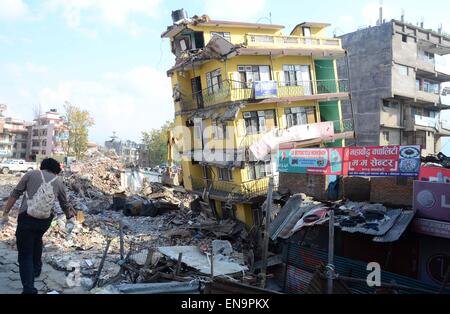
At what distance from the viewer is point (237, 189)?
24.1 m

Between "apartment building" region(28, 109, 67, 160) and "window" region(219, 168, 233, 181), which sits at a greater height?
"apartment building" region(28, 109, 67, 160)

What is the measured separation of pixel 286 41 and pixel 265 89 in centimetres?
422

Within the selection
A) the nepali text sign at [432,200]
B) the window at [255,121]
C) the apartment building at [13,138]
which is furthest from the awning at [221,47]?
the apartment building at [13,138]

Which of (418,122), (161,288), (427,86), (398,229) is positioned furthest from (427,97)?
(161,288)

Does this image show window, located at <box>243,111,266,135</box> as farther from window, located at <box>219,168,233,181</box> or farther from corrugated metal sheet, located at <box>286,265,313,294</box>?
corrugated metal sheet, located at <box>286,265,313,294</box>

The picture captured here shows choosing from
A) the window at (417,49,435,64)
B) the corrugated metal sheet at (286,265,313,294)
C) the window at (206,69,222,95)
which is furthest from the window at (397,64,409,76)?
the corrugated metal sheet at (286,265,313,294)

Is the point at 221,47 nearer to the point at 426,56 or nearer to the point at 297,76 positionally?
the point at 297,76

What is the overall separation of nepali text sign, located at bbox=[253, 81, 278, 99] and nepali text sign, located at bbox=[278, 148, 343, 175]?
5.93m

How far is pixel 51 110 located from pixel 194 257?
8328 cm

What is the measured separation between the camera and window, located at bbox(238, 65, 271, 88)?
23844 millimetres

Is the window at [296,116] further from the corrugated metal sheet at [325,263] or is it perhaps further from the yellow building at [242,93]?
the corrugated metal sheet at [325,263]

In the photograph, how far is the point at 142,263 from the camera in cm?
775
